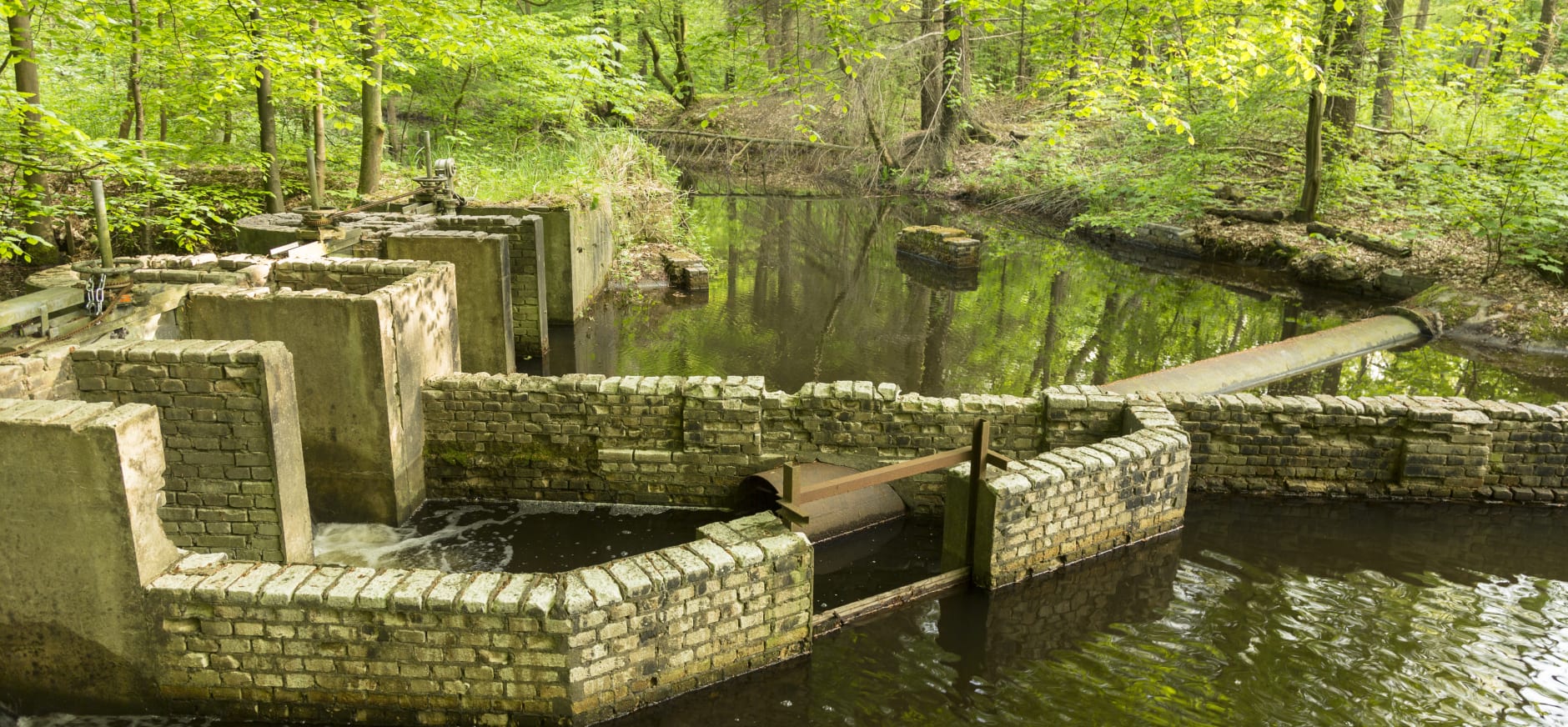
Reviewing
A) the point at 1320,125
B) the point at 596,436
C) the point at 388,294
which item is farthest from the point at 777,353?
the point at 1320,125

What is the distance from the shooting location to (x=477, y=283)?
9.27m

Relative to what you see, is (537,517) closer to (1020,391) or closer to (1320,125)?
(1020,391)

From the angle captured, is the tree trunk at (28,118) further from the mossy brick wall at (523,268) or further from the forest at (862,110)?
the mossy brick wall at (523,268)

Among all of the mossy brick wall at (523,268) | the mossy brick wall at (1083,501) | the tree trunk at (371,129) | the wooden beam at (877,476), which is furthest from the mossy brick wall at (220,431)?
the tree trunk at (371,129)

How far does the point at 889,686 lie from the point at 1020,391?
5.80 m

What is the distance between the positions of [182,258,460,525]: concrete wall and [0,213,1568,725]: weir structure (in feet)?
0.06

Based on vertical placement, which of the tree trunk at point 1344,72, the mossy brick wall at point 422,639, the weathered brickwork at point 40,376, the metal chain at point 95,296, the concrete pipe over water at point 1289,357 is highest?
the tree trunk at point 1344,72

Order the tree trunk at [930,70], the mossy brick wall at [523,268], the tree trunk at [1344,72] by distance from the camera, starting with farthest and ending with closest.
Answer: the tree trunk at [930,70]
the tree trunk at [1344,72]
the mossy brick wall at [523,268]

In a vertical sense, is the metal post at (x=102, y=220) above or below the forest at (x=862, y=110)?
below

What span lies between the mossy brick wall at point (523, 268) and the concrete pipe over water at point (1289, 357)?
6.50 meters

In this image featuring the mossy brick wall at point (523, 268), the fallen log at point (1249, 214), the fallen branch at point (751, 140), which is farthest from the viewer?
the fallen branch at point (751, 140)

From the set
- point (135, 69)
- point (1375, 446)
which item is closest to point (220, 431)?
point (135, 69)

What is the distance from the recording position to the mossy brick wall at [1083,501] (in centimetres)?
573

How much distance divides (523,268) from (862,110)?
14.0 metres
